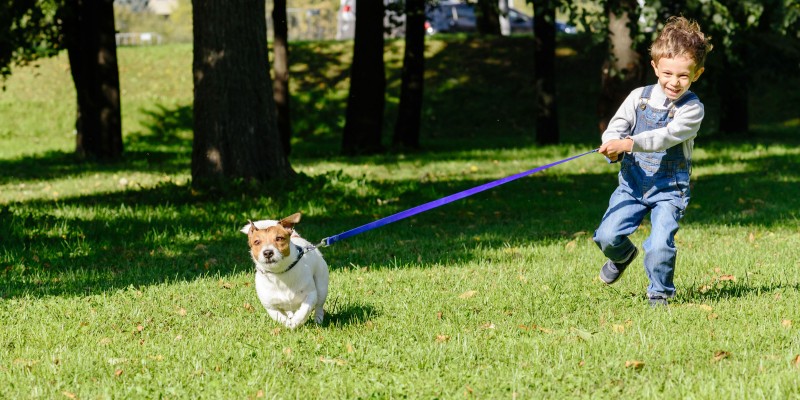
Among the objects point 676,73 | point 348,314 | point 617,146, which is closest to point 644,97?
point 676,73

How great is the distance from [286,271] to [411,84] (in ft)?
54.0

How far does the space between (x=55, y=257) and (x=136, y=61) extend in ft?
87.8

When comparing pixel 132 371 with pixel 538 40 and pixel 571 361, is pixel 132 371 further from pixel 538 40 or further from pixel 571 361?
pixel 538 40

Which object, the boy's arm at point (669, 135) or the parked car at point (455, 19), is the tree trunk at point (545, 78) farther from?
the parked car at point (455, 19)

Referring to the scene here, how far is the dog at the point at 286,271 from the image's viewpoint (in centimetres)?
527

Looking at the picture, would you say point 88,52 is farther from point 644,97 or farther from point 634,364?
point 634,364

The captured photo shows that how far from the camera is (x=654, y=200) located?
5988mm

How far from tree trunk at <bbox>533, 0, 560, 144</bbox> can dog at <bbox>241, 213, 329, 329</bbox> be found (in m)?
17.0

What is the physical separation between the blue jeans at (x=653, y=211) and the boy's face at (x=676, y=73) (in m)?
0.46

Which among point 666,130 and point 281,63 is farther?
point 281,63

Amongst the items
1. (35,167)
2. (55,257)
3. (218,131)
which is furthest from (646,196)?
(35,167)

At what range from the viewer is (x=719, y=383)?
171 inches

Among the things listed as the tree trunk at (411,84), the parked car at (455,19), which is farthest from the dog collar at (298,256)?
the parked car at (455,19)

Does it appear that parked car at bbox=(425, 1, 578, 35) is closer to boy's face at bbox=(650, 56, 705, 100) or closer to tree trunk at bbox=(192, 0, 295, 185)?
tree trunk at bbox=(192, 0, 295, 185)
